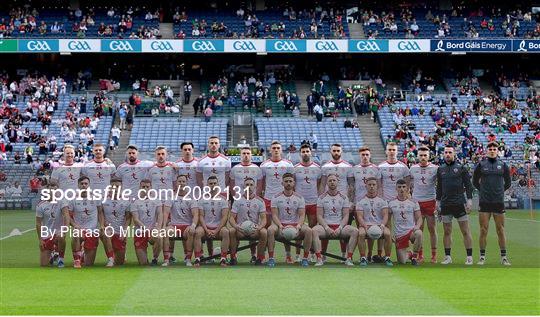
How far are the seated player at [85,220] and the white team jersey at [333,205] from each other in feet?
12.2

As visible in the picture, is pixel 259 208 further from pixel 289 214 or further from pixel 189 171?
pixel 189 171

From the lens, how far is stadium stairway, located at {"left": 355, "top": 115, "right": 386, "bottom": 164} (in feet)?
148

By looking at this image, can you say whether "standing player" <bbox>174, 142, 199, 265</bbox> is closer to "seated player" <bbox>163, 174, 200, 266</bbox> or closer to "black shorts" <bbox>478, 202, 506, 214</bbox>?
"seated player" <bbox>163, 174, 200, 266</bbox>

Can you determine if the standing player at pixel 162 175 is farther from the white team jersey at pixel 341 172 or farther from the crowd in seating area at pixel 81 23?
the crowd in seating area at pixel 81 23

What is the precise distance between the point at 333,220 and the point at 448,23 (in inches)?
1547

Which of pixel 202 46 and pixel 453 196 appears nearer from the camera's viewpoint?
pixel 453 196

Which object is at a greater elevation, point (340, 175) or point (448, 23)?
point (448, 23)

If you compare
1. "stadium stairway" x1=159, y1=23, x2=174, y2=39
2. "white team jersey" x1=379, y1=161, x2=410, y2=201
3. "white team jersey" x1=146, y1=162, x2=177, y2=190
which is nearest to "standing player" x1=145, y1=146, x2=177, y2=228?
"white team jersey" x1=146, y1=162, x2=177, y2=190

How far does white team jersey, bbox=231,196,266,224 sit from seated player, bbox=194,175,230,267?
0.71 ft

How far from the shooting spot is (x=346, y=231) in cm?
1681

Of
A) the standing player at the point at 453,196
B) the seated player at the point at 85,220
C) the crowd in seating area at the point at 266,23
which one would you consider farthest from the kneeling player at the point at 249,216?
the crowd in seating area at the point at 266,23

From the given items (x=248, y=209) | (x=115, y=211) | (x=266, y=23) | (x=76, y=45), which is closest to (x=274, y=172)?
(x=248, y=209)

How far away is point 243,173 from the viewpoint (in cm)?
1725

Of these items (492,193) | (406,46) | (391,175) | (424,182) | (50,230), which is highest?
(406,46)
